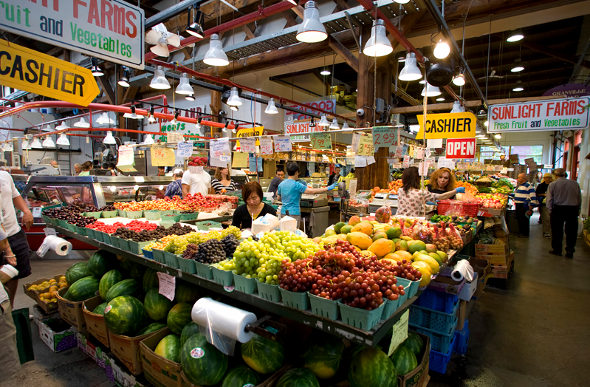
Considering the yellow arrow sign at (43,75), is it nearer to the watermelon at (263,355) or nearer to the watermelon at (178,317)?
the watermelon at (178,317)

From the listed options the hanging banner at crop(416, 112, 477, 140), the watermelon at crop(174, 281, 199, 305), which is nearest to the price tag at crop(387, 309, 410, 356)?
the watermelon at crop(174, 281, 199, 305)

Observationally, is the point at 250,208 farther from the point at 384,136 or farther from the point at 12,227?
the point at 12,227

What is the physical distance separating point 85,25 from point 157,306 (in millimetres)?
2466

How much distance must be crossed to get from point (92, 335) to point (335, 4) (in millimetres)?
8001

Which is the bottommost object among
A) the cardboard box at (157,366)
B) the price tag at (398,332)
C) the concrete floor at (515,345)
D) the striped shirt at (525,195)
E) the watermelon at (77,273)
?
the concrete floor at (515,345)

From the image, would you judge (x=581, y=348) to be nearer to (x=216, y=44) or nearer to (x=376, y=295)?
(x=376, y=295)

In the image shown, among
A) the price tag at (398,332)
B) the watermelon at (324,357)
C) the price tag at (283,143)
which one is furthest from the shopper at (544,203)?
the watermelon at (324,357)

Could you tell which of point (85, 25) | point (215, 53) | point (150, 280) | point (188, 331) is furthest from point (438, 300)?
point (215, 53)

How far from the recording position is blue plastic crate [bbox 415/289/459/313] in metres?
2.67

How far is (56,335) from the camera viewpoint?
3.29m

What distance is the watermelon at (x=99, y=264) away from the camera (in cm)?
368

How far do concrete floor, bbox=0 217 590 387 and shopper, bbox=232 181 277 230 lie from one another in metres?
2.10

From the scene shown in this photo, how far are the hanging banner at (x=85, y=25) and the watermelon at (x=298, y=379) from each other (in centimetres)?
292

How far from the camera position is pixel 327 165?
1873cm
